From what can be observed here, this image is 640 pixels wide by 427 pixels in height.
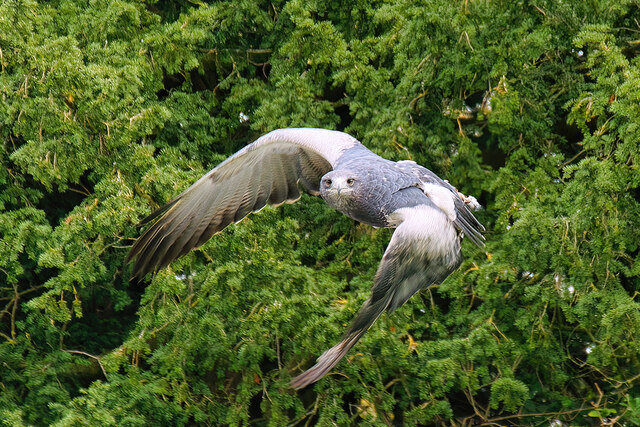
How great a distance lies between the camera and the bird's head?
529 cm

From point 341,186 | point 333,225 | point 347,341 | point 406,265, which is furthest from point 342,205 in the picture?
point 333,225

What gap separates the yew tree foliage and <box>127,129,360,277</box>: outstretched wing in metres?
0.17

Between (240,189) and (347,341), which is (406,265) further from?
(240,189)

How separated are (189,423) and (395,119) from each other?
2584 mm

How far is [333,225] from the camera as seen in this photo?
688 centimetres

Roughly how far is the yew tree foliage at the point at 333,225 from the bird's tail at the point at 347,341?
98 centimetres

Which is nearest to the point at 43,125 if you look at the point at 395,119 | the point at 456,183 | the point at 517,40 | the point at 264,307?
the point at 264,307

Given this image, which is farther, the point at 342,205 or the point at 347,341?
the point at 342,205

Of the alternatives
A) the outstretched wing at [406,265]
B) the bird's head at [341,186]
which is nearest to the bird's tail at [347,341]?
the outstretched wing at [406,265]

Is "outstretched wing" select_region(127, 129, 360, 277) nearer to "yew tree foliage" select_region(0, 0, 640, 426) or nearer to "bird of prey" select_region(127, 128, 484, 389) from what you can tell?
"bird of prey" select_region(127, 128, 484, 389)

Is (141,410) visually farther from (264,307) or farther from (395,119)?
(395,119)

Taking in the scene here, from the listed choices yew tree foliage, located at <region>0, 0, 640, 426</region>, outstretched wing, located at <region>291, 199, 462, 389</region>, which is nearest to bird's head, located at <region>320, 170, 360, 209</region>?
outstretched wing, located at <region>291, 199, 462, 389</region>

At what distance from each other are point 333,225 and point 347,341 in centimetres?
196

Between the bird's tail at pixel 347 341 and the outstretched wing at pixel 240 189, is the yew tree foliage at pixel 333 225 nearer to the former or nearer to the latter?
the outstretched wing at pixel 240 189
